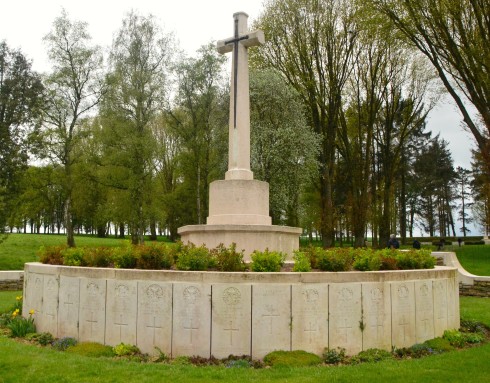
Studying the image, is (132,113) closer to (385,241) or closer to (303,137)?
(303,137)

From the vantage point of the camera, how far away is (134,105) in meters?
31.8

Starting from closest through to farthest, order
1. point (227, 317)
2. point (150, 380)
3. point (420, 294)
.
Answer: point (150, 380) < point (227, 317) < point (420, 294)

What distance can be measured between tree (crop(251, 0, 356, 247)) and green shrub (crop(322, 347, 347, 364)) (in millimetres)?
22772

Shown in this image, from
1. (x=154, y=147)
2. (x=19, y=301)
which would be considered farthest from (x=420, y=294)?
(x=154, y=147)

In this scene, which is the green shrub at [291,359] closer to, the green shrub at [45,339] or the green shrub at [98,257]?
the green shrub at [98,257]

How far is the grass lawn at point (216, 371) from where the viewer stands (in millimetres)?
6461

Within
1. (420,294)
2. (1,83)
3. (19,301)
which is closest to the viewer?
(420,294)

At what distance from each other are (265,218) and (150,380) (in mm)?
6489

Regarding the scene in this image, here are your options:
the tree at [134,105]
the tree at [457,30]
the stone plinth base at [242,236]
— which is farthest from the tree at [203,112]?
the stone plinth base at [242,236]

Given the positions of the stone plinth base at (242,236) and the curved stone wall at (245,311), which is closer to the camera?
the curved stone wall at (245,311)

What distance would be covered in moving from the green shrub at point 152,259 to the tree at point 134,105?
2179 centimetres

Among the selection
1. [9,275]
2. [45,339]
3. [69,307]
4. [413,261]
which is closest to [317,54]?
[9,275]

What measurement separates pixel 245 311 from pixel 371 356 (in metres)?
2.23

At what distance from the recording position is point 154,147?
3105 cm
